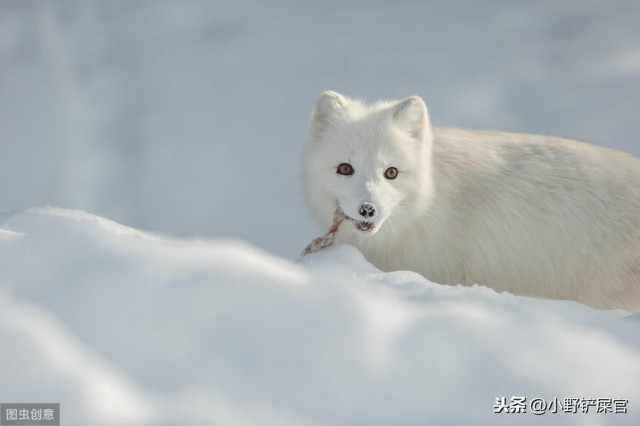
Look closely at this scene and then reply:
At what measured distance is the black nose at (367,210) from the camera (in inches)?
168

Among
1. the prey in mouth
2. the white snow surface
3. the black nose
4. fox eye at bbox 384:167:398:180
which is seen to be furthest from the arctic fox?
the white snow surface

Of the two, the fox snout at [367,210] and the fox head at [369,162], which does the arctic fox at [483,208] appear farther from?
the fox snout at [367,210]

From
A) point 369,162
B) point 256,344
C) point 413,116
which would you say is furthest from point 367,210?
point 256,344

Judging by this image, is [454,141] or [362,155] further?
[454,141]

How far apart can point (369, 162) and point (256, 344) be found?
92.0 inches

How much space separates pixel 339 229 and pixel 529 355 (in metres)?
2.46

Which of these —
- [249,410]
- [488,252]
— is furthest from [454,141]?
[249,410]

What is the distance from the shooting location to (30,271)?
2.56 meters

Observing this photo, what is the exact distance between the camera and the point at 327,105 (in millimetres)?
4902

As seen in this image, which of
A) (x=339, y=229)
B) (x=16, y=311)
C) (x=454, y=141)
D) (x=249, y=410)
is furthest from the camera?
(x=454, y=141)

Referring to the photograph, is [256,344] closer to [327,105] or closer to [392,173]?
A: [392,173]

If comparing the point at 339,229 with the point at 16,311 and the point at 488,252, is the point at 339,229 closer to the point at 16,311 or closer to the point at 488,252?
the point at 488,252

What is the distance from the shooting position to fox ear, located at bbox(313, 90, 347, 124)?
16.1 ft

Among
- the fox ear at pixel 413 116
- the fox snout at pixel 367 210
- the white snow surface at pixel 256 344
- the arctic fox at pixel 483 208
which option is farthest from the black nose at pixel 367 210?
the white snow surface at pixel 256 344
